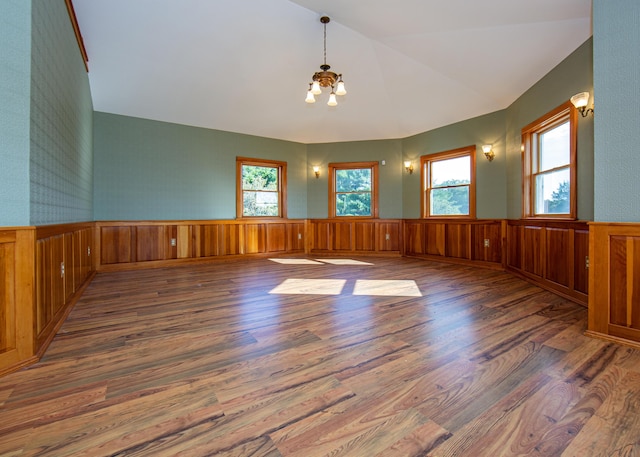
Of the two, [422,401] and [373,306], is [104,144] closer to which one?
[373,306]

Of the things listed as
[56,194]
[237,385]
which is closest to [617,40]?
[237,385]

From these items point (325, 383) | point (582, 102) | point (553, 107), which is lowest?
point (325, 383)

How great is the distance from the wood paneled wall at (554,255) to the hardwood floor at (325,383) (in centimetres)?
42

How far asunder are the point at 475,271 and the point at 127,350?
15.1 feet

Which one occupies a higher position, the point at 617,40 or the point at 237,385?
the point at 617,40

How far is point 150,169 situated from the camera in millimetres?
5363

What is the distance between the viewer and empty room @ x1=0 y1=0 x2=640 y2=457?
4.26ft

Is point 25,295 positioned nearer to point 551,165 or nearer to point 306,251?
point 551,165

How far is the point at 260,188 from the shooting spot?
21.7 feet

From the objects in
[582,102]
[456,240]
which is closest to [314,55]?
[582,102]

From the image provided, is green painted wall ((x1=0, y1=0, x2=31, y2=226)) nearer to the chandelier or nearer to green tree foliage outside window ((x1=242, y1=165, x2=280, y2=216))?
A: the chandelier

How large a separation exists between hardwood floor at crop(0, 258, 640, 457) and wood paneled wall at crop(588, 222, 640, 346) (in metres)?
0.17

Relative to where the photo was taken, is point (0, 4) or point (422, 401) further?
point (0, 4)

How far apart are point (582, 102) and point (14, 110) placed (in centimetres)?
434
